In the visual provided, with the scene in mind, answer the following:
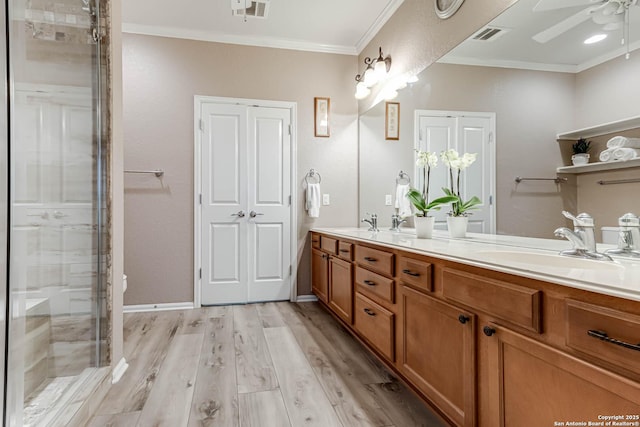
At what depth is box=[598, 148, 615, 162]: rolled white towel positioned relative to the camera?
52.7 inches

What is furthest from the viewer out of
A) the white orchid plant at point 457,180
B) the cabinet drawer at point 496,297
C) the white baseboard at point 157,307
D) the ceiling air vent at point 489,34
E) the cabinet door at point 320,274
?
the white baseboard at point 157,307

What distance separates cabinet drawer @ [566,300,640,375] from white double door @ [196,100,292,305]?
116 inches

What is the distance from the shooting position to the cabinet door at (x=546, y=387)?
79 centimetres

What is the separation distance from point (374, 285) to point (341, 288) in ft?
2.18

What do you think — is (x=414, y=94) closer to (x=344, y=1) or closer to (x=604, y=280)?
(x=344, y=1)

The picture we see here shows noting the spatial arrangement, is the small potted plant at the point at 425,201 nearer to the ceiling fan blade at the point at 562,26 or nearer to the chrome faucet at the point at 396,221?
the chrome faucet at the point at 396,221

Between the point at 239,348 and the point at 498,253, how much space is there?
174 cm

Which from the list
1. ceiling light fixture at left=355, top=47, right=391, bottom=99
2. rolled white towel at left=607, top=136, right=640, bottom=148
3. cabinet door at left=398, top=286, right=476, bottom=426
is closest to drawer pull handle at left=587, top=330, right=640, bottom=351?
cabinet door at left=398, top=286, right=476, bottom=426

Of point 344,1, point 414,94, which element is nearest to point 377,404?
point 414,94

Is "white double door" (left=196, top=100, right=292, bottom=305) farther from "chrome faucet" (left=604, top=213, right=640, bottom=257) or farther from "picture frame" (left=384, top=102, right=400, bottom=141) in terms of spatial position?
"chrome faucet" (left=604, top=213, right=640, bottom=257)

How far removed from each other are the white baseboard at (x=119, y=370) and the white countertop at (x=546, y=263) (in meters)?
1.62

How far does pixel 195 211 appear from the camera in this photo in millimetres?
3406

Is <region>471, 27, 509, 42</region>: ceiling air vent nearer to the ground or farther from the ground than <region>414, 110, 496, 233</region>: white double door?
farther from the ground

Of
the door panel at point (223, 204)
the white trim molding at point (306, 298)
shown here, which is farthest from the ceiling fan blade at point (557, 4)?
the white trim molding at point (306, 298)
